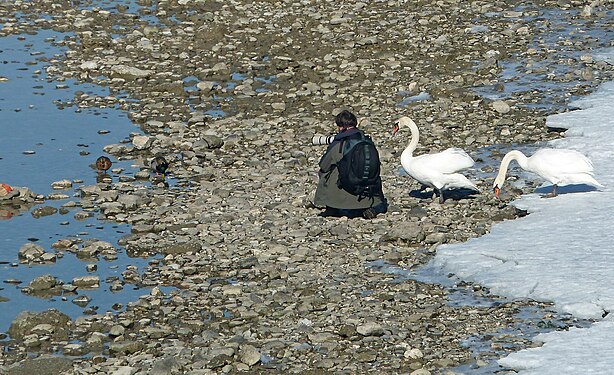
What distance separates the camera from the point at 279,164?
1766cm

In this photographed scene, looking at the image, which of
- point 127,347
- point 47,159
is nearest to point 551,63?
point 47,159

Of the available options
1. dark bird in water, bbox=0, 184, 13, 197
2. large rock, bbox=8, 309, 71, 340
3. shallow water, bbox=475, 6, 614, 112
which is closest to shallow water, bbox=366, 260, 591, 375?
large rock, bbox=8, 309, 71, 340

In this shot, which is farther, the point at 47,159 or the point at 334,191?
the point at 47,159

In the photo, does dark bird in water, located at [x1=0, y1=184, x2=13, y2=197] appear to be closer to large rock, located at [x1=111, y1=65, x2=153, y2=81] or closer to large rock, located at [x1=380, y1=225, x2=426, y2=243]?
large rock, located at [x1=380, y1=225, x2=426, y2=243]

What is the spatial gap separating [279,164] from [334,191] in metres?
2.51

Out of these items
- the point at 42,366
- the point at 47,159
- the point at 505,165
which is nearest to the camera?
the point at 42,366

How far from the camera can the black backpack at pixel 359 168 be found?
15047 mm

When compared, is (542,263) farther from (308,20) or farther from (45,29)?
(45,29)

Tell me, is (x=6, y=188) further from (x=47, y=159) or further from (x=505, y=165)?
(x=505, y=165)

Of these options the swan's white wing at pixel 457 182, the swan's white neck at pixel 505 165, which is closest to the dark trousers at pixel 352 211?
the swan's white wing at pixel 457 182

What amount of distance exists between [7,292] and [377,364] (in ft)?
15.0

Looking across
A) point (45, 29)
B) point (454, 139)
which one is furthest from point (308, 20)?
point (454, 139)

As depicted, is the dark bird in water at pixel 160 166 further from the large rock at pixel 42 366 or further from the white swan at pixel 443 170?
the large rock at pixel 42 366

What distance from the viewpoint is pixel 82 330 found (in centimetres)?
1210
